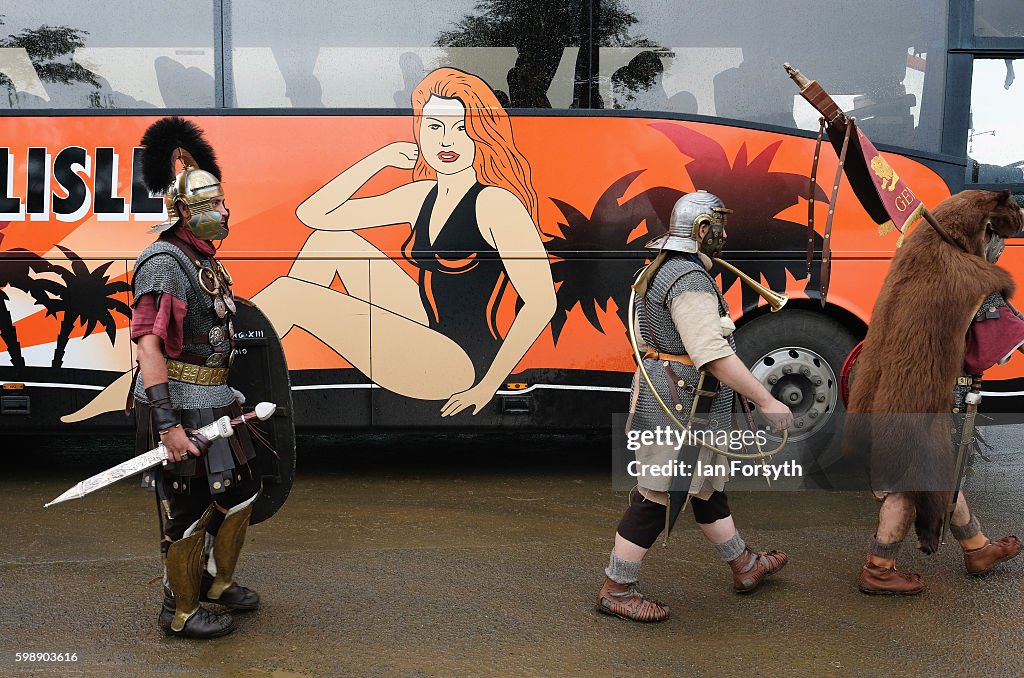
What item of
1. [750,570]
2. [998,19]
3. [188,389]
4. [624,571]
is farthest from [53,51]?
[998,19]

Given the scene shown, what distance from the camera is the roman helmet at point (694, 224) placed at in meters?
3.73

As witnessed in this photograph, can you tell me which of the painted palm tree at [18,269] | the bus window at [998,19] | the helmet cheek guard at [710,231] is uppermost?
the bus window at [998,19]

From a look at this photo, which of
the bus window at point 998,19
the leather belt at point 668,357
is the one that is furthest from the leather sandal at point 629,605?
the bus window at point 998,19

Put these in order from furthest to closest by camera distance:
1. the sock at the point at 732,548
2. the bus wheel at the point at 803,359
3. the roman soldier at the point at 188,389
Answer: the bus wheel at the point at 803,359
the sock at the point at 732,548
the roman soldier at the point at 188,389

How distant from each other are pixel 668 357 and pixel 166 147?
3.65m

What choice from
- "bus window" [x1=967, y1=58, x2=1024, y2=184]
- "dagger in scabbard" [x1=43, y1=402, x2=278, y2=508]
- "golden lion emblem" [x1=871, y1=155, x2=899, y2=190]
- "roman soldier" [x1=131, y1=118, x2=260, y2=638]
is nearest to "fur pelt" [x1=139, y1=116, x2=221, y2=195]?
"roman soldier" [x1=131, y1=118, x2=260, y2=638]

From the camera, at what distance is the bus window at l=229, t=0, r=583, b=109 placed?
580cm

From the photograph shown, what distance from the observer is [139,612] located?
4.03 metres

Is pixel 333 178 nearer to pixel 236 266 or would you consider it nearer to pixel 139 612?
pixel 236 266

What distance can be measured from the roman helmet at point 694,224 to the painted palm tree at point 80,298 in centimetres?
378

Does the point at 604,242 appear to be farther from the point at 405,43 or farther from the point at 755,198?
the point at 405,43

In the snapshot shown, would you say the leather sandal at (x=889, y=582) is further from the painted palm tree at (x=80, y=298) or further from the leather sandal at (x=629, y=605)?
the painted palm tree at (x=80, y=298)

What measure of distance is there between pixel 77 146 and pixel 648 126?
12.0ft

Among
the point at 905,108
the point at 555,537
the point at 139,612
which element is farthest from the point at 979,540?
the point at 139,612
